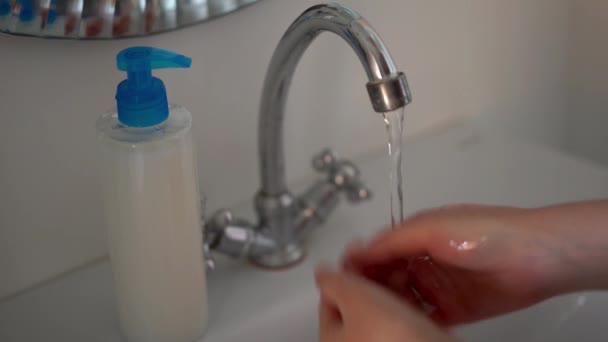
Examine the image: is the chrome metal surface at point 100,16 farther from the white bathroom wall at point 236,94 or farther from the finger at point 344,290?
the finger at point 344,290

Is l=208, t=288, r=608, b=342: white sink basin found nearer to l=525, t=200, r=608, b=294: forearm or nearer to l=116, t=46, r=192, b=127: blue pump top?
l=525, t=200, r=608, b=294: forearm

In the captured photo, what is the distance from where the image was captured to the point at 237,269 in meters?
0.58

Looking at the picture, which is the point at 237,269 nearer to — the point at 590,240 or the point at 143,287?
the point at 143,287

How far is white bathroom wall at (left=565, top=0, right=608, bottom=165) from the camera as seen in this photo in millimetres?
805

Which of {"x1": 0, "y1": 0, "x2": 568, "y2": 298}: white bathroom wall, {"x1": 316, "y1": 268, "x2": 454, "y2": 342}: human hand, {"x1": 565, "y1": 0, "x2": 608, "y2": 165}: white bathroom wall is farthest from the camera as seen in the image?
{"x1": 565, "y1": 0, "x2": 608, "y2": 165}: white bathroom wall

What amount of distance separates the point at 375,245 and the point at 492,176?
0.84ft

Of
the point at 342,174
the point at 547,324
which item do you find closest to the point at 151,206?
the point at 342,174

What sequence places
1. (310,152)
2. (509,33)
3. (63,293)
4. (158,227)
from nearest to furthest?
(158,227), (63,293), (310,152), (509,33)

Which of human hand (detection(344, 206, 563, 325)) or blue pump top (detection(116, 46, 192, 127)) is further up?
blue pump top (detection(116, 46, 192, 127))

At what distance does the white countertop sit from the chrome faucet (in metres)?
0.03

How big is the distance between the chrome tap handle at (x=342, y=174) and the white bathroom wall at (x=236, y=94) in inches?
2.1

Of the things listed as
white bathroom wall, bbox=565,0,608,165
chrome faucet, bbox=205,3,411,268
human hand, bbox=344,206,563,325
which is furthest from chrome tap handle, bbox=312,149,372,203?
white bathroom wall, bbox=565,0,608,165

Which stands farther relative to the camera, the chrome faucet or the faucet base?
the faucet base

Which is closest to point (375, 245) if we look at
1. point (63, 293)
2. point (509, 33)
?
point (63, 293)
